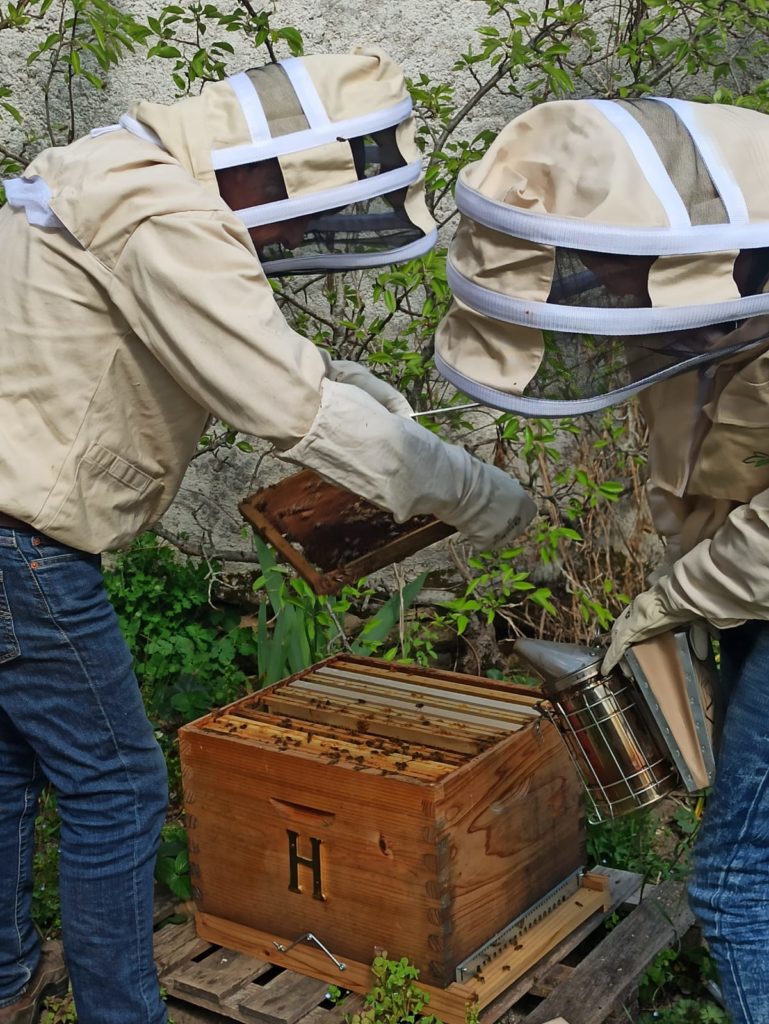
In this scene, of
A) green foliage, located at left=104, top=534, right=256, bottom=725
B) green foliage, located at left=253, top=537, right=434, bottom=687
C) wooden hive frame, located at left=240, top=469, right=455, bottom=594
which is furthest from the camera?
green foliage, located at left=104, top=534, right=256, bottom=725

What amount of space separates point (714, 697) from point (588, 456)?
1.82 meters

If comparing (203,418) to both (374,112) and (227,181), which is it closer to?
(227,181)

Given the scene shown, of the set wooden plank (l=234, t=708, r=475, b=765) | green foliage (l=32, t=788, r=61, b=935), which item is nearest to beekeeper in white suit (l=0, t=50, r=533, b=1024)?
wooden plank (l=234, t=708, r=475, b=765)

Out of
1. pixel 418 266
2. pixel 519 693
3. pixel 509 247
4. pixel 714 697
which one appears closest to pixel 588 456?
pixel 418 266

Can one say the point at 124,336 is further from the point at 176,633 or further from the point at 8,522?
the point at 176,633

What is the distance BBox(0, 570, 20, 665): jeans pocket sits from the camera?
1982 millimetres

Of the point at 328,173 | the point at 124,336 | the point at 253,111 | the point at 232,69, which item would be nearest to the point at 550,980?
the point at 124,336

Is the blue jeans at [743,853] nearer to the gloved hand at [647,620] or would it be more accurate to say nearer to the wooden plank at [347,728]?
the gloved hand at [647,620]

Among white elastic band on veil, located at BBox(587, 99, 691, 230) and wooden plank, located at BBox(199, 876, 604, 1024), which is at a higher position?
white elastic band on veil, located at BBox(587, 99, 691, 230)

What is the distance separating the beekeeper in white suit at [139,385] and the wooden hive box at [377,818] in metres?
0.34

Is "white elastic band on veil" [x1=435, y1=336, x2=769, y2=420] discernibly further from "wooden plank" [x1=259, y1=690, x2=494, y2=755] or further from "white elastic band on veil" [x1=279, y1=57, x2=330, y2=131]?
"wooden plank" [x1=259, y1=690, x2=494, y2=755]

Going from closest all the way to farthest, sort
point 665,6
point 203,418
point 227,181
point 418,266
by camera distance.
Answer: point 227,181 < point 203,418 < point 418,266 < point 665,6

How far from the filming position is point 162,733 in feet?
11.7

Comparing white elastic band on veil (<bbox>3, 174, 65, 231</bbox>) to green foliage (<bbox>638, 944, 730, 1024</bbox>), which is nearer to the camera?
white elastic band on veil (<bbox>3, 174, 65, 231</bbox>)
